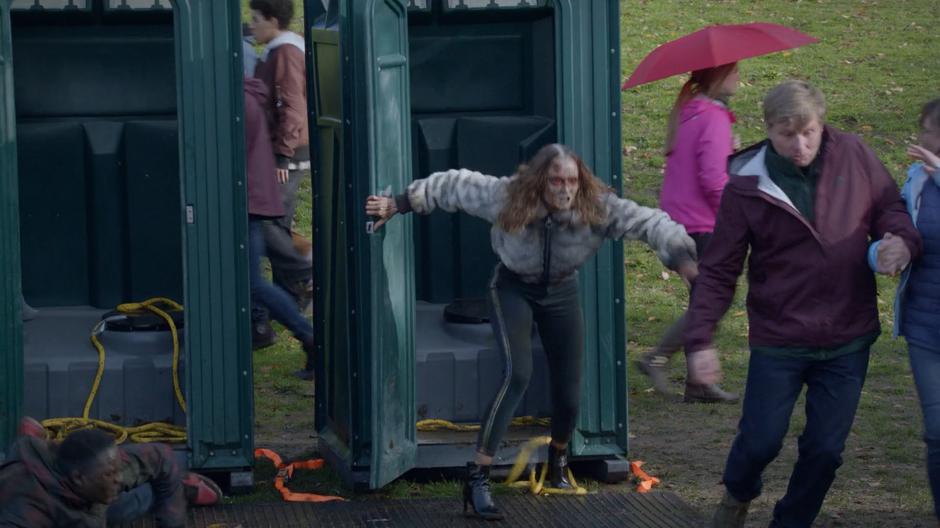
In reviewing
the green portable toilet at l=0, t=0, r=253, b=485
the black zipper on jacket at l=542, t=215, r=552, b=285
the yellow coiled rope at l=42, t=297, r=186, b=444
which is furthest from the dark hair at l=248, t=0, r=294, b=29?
the black zipper on jacket at l=542, t=215, r=552, b=285

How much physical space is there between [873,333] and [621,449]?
1.79 metres

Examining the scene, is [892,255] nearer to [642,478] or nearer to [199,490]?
[642,478]

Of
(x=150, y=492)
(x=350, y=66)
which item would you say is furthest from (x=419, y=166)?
(x=150, y=492)

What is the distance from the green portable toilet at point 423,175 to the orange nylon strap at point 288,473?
101 millimetres

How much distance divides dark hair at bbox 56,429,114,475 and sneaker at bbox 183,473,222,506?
33.7 inches

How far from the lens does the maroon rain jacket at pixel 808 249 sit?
493cm

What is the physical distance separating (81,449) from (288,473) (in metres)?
2.09

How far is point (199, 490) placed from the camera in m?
5.61

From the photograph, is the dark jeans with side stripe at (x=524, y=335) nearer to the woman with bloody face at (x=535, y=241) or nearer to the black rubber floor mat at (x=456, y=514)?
the woman with bloody face at (x=535, y=241)

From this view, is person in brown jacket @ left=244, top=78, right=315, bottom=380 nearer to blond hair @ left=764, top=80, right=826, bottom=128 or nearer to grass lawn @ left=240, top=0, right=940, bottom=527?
grass lawn @ left=240, top=0, right=940, bottom=527

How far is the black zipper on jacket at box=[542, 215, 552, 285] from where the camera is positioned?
5.96 meters

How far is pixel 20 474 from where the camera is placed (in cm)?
468

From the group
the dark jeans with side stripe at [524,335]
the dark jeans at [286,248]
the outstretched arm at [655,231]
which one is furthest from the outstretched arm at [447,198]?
the dark jeans at [286,248]

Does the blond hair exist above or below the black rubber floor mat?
above
